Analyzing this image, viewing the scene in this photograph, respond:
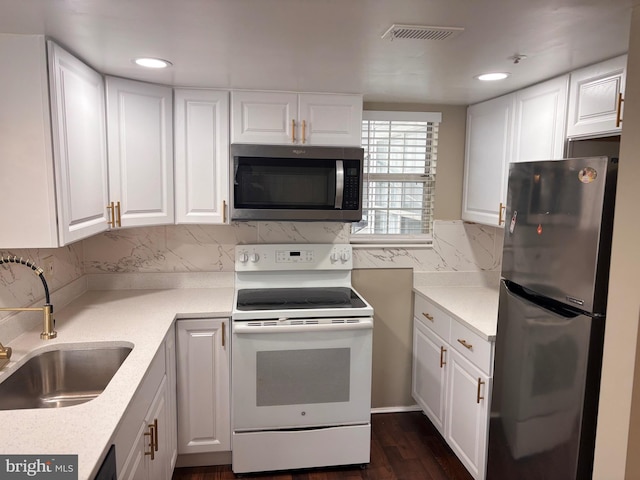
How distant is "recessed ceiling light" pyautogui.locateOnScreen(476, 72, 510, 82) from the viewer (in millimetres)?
Result: 2260

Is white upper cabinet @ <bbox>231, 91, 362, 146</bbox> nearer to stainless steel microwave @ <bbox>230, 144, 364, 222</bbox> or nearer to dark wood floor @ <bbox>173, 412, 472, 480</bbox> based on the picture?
stainless steel microwave @ <bbox>230, 144, 364, 222</bbox>

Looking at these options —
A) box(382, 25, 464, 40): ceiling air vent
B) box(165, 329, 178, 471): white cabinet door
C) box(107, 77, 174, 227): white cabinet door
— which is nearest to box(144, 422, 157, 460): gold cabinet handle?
box(165, 329, 178, 471): white cabinet door

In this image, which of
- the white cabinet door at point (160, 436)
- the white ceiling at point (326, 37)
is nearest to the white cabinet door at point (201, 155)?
the white ceiling at point (326, 37)

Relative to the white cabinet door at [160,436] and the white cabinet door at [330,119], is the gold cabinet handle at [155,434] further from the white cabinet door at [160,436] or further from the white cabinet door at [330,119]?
the white cabinet door at [330,119]

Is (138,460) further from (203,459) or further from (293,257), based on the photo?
(293,257)

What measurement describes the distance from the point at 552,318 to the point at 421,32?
117cm

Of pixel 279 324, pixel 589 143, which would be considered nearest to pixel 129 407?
pixel 279 324

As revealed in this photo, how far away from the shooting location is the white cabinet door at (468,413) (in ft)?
7.66

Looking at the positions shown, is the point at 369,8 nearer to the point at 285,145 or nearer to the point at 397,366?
the point at 285,145

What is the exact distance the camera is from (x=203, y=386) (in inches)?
103

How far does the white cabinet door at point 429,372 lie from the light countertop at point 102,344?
1287 mm

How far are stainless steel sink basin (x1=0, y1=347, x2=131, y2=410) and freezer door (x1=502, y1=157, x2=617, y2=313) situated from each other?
1.73 metres

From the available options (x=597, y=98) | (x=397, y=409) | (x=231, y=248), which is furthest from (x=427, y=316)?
(x=597, y=98)

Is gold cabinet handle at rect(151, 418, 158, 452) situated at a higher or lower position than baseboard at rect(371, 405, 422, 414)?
higher
